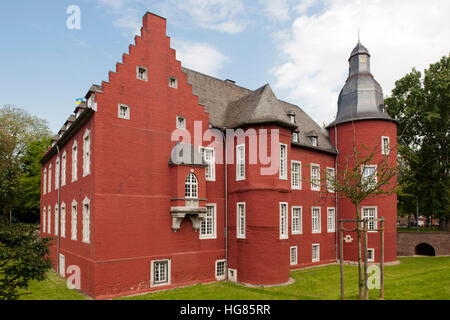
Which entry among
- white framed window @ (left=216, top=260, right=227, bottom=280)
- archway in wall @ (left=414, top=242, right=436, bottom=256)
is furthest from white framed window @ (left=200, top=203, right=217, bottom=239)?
archway in wall @ (left=414, top=242, right=436, bottom=256)

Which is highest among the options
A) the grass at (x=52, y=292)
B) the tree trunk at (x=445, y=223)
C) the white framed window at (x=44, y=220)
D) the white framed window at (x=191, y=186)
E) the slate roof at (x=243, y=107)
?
the slate roof at (x=243, y=107)

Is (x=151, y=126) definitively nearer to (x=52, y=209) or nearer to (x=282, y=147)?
(x=282, y=147)

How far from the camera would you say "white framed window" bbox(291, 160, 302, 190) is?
2373 centimetres

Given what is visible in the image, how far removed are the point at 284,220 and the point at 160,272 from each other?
25.1 feet

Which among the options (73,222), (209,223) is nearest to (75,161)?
(73,222)

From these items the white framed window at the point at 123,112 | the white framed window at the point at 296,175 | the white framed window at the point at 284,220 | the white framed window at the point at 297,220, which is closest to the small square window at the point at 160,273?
the white framed window at the point at 284,220

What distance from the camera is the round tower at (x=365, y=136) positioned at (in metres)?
24.7

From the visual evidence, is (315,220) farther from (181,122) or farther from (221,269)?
(181,122)

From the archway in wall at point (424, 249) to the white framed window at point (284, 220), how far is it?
722 inches

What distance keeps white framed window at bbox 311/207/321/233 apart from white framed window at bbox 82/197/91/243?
15846mm

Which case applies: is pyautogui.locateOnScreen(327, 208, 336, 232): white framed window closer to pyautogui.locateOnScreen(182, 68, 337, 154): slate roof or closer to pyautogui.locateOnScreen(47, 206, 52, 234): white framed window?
pyautogui.locateOnScreen(182, 68, 337, 154): slate roof

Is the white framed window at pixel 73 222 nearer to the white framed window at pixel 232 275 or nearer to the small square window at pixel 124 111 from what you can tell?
the small square window at pixel 124 111

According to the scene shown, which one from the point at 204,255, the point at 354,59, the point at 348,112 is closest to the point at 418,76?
the point at 354,59

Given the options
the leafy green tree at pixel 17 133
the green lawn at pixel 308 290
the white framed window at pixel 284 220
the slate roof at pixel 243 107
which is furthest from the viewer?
the leafy green tree at pixel 17 133
